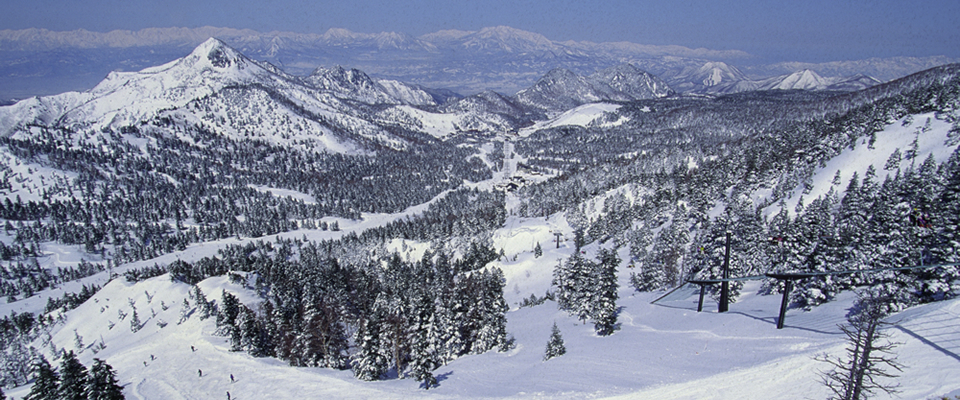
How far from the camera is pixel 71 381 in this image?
33031mm

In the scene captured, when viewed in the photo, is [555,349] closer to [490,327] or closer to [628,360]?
[628,360]


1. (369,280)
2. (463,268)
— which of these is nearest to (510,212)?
(463,268)

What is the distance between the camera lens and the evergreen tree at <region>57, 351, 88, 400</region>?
32.6 m

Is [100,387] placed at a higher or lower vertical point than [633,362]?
lower

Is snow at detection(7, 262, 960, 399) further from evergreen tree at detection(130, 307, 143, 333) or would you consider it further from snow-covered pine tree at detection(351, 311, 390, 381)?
evergreen tree at detection(130, 307, 143, 333)

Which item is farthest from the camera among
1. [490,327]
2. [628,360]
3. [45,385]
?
[490,327]

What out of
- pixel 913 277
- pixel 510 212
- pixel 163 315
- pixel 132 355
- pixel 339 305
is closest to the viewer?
pixel 913 277

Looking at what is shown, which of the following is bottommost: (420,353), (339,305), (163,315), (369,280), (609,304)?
(163,315)

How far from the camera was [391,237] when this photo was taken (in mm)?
161000

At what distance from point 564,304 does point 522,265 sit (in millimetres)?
41139

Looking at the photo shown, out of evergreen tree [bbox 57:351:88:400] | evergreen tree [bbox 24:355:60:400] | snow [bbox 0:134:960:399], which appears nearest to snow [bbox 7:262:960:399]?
snow [bbox 0:134:960:399]

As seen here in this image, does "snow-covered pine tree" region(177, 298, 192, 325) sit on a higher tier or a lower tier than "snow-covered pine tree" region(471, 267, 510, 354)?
lower

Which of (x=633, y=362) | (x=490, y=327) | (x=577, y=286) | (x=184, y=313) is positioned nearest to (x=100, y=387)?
(x=490, y=327)

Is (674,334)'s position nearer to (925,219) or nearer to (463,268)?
(925,219)
